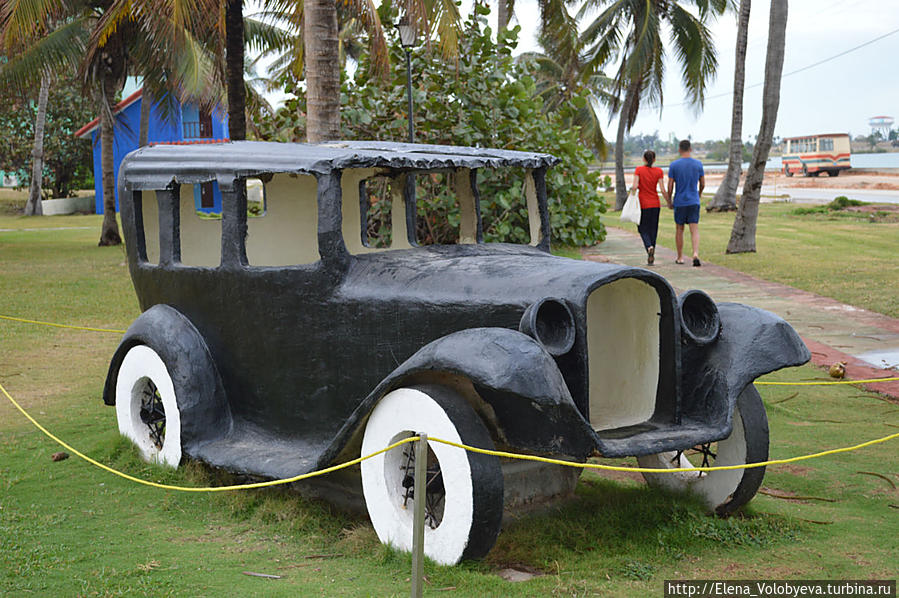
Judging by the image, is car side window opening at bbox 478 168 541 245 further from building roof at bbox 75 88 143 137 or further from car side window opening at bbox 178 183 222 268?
building roof at bbox 75 88 143 137

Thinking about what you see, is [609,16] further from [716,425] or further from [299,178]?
[716,425]

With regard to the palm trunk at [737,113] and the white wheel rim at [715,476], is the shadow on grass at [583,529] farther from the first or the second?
the palm trunk at [737,113]

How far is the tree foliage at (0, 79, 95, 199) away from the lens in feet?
123

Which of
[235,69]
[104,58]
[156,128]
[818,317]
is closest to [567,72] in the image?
[156,128]

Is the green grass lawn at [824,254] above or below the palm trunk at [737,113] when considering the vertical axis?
below

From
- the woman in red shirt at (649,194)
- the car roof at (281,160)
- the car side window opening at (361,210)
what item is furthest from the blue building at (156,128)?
the car roof at (281,160)

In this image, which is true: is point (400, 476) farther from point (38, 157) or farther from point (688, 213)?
point (38, 157)

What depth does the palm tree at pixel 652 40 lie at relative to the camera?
2777 centimetres

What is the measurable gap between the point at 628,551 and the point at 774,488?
144 centimetres

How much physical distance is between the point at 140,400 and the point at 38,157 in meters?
32.1

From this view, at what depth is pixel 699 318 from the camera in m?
4.44

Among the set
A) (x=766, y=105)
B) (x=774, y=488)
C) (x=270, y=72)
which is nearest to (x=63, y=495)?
(x=774, y=488)

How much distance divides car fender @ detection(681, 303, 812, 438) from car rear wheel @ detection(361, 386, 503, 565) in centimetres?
111

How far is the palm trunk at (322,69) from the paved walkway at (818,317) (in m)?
4.77
